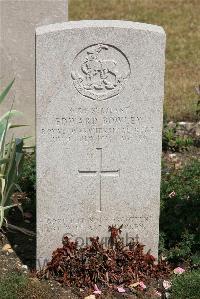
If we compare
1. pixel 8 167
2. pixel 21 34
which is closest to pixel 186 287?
pixel 8 167

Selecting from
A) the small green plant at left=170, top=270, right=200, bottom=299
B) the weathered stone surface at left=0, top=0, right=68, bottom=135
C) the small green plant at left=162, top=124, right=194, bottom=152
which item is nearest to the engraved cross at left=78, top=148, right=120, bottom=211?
the small green plant at left=170, top=270, right=200, bottom=299

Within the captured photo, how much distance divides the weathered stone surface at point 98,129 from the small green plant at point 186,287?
1.31 feet

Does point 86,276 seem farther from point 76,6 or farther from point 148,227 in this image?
point 76,6

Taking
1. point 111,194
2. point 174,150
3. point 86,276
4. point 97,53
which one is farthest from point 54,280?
point 174,150

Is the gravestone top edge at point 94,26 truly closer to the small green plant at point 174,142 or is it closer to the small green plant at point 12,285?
the small green plant at point 12,285

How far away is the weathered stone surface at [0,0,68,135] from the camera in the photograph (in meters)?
6.78

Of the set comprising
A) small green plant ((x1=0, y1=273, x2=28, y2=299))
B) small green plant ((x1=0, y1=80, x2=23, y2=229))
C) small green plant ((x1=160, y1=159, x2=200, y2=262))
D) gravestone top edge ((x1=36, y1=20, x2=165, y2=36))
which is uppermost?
gravestone top edge ((x1=36, y1=20, x2=165, y2=36))

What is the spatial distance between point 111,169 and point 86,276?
682 millimetres

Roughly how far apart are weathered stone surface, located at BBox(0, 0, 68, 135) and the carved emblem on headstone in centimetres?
205

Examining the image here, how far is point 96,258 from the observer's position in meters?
5.11

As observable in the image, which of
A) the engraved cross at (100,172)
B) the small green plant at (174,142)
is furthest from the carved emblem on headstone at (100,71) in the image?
the small green plant at (174,142)

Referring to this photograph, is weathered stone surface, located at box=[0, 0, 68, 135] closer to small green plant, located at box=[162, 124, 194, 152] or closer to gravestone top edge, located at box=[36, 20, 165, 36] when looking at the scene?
small green plant, located at box=[162, 124, 194, 152]

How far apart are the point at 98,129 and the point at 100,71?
0.36m

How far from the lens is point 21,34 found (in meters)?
6.84
